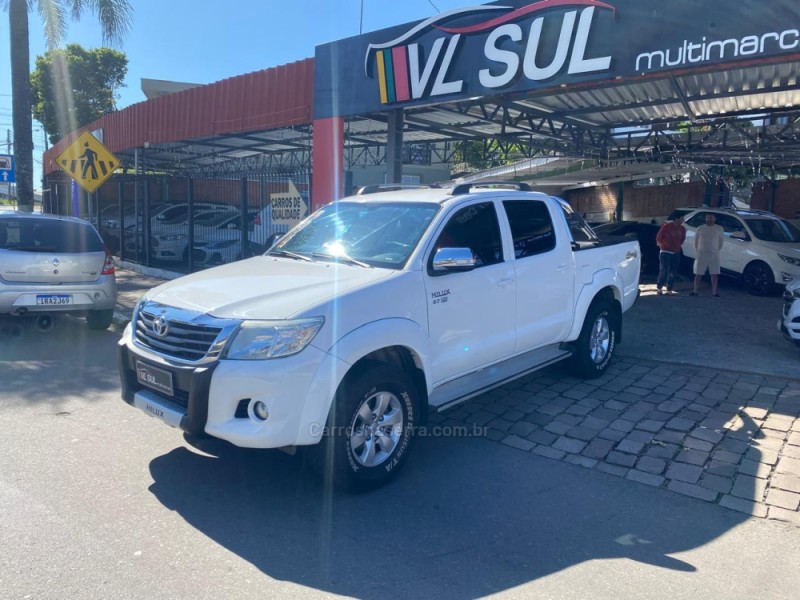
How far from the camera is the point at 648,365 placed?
8031 millimetres

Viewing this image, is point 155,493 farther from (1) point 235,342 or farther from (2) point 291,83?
(2) point 291,83

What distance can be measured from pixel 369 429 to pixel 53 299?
6.13 metres

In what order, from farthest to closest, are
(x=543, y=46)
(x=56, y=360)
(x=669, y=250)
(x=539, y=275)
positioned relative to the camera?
1. (x=669, y=250)
2. (x=543, y=46)
3. (x=56, y=360)
4. (x=539, y=275)

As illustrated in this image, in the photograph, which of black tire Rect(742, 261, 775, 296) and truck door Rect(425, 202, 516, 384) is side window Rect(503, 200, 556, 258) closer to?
truck door Rect(425, 202, 516, 384)

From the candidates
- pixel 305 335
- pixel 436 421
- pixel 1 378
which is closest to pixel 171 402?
pixel 305 335

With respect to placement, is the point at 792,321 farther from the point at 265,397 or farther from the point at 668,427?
the point at 265,397

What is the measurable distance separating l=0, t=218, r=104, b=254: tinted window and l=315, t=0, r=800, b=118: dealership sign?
5.12 meters

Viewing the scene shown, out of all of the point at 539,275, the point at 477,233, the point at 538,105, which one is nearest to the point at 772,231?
the point at 538,105

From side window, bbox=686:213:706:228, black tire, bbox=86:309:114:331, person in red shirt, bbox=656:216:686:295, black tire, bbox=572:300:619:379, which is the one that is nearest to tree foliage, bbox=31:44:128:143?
black tire, bbox=86:309:114:331

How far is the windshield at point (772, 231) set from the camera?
1455 centimetres

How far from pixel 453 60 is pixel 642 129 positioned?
328 inches

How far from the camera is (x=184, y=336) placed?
434 centimetres

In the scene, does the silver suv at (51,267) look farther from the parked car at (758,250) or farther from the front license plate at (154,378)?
the parked car at (758,250)

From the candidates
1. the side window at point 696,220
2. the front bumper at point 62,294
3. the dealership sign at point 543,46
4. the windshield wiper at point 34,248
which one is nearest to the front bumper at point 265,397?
the front bumper at point 62,294
